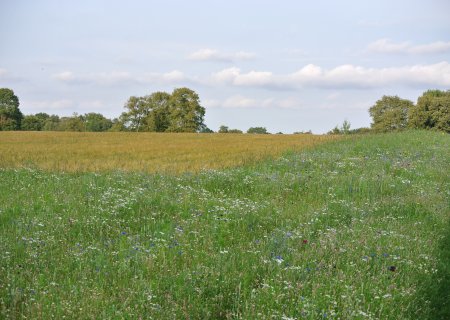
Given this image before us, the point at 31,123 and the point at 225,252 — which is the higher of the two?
the point at 31,123

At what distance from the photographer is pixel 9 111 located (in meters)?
83.7

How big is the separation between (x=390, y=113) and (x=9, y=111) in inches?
2837

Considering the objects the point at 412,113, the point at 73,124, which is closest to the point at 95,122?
the point at 73,124

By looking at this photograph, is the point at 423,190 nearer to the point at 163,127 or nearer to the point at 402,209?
the point at 402,209

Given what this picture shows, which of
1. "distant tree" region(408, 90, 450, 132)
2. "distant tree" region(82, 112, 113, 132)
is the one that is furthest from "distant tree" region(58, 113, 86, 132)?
"distant tree" region(408, 90, 450, 132)

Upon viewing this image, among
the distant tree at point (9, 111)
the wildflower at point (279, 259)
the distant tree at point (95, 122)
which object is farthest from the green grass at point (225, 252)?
the distant tree at point (95, 122)

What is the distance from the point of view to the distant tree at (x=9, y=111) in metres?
82.8

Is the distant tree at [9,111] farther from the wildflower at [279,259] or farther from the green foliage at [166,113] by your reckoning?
the wildflower at [279,259]

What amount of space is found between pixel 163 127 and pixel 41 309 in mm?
85778

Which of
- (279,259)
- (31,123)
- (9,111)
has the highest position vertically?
(9,111)

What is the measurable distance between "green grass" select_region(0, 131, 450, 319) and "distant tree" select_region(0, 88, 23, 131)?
78.3 metres

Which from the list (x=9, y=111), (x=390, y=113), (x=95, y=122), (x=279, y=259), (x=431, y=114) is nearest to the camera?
(x=279, y=259)

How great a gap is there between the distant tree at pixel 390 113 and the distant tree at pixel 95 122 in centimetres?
6458

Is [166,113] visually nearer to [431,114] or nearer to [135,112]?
[135,112]
